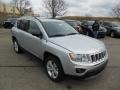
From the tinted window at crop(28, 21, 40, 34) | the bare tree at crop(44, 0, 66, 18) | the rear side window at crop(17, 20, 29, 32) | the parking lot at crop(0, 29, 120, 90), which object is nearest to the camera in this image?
the parking lot at crop(0, 29, 120, 90)

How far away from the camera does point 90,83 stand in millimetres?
4664

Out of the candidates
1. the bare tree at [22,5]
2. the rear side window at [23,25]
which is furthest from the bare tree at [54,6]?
the rear side window at [23,25]

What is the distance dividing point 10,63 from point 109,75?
3.57 meters

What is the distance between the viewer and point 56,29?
550 centimetres

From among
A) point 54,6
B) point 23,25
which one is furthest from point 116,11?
point 23,25

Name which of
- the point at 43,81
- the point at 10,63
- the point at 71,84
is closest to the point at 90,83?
the point at 71,84

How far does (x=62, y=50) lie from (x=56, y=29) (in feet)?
4.81

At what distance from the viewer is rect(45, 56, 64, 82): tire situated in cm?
441

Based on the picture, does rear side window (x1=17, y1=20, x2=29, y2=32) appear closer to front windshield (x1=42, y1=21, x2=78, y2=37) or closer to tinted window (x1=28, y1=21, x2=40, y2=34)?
tinted window (x1=28, y1=21, x2=40, y2=34)

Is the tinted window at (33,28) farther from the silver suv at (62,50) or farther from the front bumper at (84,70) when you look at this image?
the front bumper at (84,70)

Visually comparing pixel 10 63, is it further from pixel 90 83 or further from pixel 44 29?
pixel 90 83

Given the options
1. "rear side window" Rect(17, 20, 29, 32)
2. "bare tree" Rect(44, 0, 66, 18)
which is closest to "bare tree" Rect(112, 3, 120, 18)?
"bare tree" Rect(44, 0, 66, 18)

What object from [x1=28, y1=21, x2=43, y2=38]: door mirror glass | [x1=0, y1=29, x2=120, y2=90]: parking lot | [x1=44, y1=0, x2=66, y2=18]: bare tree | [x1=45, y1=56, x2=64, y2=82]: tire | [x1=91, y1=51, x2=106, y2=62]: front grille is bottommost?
[x1=0, y1=29, x2=120, y2=90]: parking lot

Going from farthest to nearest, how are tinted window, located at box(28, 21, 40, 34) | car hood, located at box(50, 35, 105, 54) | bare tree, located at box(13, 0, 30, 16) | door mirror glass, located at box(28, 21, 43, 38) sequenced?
1. bare tree, located at box(13, 0, 30, 16)
2. tinted window, located at box(28, 21, 40, 34)
3. door mirror glass, located at box(28, 21, 43, 38)
4. car hood, located at box(50, 35, 105, 54)
